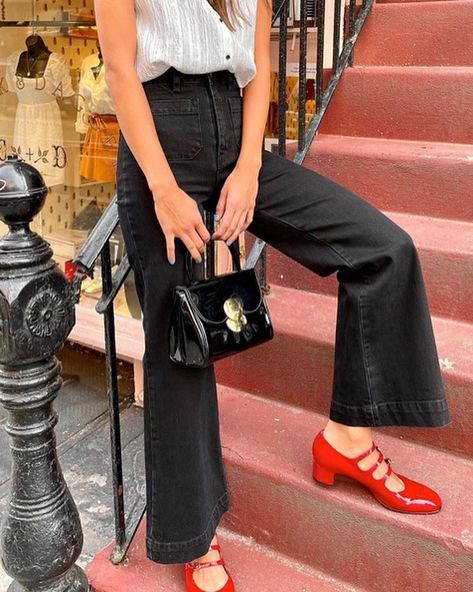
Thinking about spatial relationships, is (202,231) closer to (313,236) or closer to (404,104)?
(313,236)

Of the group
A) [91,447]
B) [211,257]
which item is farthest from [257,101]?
[91,447]

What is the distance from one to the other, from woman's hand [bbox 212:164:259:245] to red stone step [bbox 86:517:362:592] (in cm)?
103

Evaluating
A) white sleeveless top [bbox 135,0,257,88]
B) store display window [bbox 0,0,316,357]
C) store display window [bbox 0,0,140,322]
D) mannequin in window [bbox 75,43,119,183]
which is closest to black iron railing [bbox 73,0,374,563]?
white sleeveless top [bbox 135,0,257,88]

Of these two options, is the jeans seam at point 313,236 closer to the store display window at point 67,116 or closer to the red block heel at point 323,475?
the red block heel at point 323,475

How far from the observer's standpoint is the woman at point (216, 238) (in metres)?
1.47

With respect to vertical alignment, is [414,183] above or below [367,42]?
below

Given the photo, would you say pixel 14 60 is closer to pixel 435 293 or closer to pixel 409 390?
pixel 435 293

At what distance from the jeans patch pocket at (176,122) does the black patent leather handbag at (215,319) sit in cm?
34

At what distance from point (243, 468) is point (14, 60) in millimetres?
3430

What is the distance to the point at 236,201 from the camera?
1589mm

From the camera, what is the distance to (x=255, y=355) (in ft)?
7.61

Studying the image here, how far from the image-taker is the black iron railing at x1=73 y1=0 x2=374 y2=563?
1763 millimetres

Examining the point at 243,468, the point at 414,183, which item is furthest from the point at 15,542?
the point at 414,183

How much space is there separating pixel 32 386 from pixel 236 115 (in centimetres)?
85
